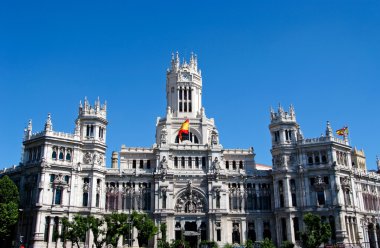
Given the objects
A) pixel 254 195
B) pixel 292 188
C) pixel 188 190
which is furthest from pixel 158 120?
pixel 292 188

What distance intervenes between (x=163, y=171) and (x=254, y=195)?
2125 centimetres

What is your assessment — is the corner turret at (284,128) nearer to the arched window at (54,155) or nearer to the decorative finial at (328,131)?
the decorative finial at (328,131)

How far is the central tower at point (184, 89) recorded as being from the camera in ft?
346

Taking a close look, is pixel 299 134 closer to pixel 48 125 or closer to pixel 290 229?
pixel 290 229

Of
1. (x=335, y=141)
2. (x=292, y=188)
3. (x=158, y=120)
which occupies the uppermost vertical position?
(x=158, y=120)

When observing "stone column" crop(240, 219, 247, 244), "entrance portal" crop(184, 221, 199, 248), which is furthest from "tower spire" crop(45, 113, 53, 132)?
"stone column" crop(240, 219, 247, 244)

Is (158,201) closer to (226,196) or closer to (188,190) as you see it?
(188,190)

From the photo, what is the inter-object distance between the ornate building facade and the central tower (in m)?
5.72

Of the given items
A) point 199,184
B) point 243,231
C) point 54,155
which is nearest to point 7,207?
point 54,155

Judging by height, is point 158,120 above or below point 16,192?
above

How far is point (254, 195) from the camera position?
312 ft

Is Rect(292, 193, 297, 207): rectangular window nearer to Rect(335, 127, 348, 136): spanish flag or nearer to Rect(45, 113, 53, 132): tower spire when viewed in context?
Rect(335, 127, 348, 136): spanish flag

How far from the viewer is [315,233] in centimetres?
7381

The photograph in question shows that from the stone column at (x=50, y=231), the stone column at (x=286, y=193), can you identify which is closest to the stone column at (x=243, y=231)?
the stone column at (x=286, y=193)
